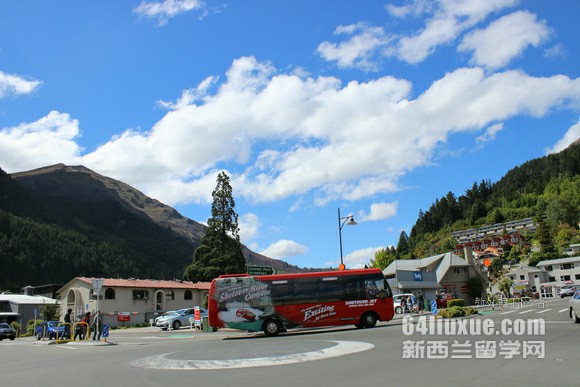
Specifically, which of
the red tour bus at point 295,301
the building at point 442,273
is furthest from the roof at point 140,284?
the red tour bus at point 295,301

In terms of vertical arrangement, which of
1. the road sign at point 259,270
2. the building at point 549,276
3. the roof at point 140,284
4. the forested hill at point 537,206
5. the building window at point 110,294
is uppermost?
the forested hill at point 537,206

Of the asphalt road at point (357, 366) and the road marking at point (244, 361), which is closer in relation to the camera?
the asphalt road at point (357, 366)

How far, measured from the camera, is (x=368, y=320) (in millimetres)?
24812

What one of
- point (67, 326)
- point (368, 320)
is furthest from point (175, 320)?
point (368, 320)

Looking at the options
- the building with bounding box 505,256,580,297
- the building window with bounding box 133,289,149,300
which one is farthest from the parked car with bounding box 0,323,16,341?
the building with bounding box 505,256,580,297

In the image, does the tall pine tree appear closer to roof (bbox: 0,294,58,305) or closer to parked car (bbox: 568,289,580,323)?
roof (bbox: 0,294,58,305)

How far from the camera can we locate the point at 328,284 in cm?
2470

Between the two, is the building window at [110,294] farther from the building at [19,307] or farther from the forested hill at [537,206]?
the forested hill at [537,206]

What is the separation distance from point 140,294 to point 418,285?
32092 mm

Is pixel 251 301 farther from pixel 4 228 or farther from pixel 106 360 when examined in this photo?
pixel 4 228

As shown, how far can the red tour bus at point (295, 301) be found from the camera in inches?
946

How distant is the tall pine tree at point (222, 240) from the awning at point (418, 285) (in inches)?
870

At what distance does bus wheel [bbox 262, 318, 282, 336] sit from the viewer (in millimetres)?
23891

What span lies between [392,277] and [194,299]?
25.7m
